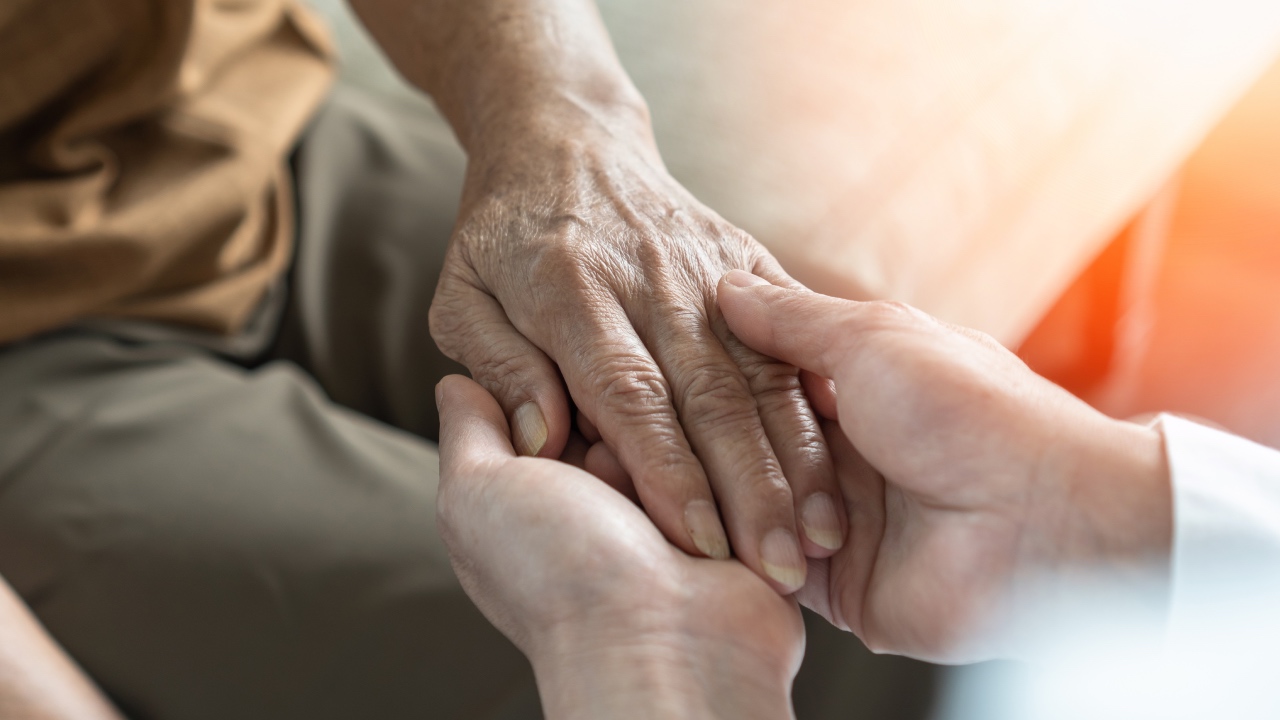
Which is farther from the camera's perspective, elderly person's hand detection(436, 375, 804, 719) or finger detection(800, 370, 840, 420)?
finger detection(800, 370, 840, 420)

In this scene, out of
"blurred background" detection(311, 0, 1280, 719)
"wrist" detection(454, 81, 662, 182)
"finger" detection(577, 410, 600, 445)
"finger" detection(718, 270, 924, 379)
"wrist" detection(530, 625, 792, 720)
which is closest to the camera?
"wrist" detection(530, 625, 792, 720)

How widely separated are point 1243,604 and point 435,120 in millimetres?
981


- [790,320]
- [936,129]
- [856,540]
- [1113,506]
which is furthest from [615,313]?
[936,129]

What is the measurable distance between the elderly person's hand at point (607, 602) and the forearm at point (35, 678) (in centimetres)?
36

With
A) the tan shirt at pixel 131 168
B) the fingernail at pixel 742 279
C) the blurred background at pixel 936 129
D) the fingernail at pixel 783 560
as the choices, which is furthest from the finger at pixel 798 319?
the tan shirt at pixel 131 168

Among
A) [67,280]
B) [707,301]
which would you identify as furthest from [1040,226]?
[67,280]

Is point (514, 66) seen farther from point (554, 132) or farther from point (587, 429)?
point (587, 429)

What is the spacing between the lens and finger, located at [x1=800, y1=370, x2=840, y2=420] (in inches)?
26.1

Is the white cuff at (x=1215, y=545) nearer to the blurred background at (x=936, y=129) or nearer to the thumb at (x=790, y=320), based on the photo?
the thumb at (x=790, y=320)

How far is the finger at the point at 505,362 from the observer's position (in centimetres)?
66

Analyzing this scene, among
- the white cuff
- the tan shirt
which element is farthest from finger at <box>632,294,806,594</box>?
the tan shirt

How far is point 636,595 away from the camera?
518mm

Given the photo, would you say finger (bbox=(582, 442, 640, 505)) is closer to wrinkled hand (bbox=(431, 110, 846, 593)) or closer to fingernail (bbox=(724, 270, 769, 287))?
wrinkled hand (bbox=(431, 110, 846, 593))

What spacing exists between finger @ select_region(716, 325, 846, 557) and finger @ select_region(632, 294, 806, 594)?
0.01 m
